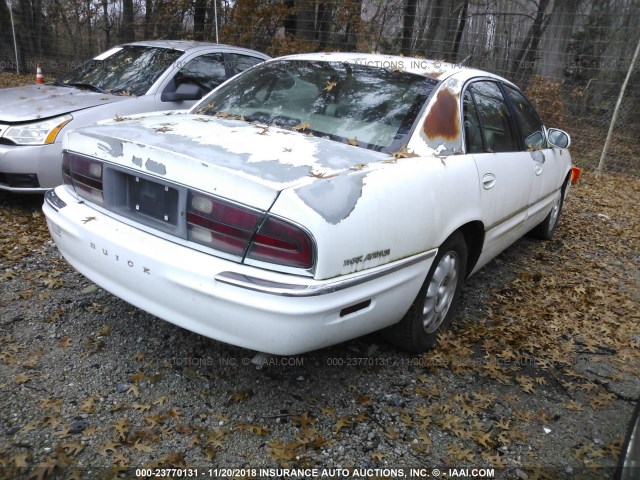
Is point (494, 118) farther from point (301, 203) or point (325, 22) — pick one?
point (325, 22)

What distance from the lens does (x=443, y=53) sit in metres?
10.8

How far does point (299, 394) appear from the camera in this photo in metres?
2.67

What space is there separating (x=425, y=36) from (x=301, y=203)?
1183 cm

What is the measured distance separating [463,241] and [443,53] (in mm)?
8790

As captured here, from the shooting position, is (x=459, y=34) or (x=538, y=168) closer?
(x=538, y=168)

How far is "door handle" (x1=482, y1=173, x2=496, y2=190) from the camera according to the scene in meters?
3.18

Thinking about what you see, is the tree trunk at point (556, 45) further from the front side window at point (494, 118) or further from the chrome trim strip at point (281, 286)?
the chrome trim strip at point (281, 286)

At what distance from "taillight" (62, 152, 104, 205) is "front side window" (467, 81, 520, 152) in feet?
7.49

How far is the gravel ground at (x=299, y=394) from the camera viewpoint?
227 centimetres

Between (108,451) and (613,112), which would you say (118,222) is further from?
(613,112)

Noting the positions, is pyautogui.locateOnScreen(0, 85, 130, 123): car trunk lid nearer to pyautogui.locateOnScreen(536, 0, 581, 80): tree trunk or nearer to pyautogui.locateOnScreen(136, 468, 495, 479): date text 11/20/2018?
pyautogui.locateOnScreen(136, 468, 495, 479): date text 11/20/2018

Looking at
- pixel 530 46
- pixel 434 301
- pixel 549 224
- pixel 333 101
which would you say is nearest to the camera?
pixel 434 301

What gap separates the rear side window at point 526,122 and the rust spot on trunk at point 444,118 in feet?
3.88

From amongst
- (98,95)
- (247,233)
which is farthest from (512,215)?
(98,95)
